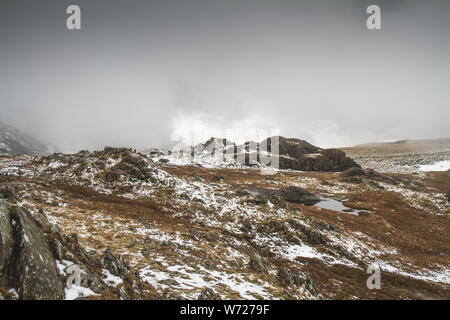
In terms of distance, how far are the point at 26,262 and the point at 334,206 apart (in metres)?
55.6

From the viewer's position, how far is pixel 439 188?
283 ft

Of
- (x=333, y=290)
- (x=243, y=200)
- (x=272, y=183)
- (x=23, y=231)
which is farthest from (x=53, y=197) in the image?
(x=272, y=183)

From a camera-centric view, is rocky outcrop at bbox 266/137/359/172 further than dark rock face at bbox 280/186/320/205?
Yes

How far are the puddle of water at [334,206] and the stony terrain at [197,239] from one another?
0.69 m

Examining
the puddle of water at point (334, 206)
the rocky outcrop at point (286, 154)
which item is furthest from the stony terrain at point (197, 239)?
the rocky outcrop at point (286, 154)

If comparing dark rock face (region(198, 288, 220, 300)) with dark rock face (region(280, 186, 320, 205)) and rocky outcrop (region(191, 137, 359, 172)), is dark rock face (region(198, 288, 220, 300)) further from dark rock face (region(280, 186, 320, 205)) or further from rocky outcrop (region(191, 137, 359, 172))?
rocky outcrop (region(191, 137, 359, 172))

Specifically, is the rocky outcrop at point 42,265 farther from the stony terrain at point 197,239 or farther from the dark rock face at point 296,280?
the dark rock face at point 296,280

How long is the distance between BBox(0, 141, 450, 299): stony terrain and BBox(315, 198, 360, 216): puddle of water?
69 cm

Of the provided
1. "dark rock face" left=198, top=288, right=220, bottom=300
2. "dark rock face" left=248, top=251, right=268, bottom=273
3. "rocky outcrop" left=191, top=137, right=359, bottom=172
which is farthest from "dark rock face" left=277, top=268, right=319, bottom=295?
"rocky outcrop" left=191, top=137, right=359, bottom=172

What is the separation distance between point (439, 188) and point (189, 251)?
115m

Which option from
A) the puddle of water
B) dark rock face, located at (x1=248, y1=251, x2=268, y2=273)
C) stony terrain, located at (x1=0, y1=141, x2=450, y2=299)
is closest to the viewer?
stony terrain, located at (x1=0, y1=141, x2=450, y2=299)

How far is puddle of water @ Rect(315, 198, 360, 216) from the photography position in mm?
47381

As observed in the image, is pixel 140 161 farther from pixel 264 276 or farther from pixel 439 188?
pixel 439 188

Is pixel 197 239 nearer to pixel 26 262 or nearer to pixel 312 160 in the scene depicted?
pixel 26 262
